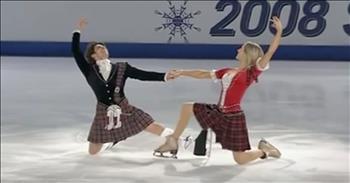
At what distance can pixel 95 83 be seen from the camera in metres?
1.58

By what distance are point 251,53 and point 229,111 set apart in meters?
0.29

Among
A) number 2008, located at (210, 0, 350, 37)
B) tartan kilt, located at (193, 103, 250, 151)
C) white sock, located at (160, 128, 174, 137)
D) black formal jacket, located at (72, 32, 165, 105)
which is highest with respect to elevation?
number 2008, located at (210, 0, 350, 37)

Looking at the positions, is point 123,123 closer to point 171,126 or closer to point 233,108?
point 233,108

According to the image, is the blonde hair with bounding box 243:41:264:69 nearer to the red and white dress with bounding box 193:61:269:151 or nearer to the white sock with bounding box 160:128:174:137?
the red and white dress with bounding box 193:61:269:151

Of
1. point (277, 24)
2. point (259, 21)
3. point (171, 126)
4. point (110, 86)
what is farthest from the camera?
point (171, 126)

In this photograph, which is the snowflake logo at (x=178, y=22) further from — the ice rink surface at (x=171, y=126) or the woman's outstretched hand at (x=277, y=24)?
the ice rink surface at (x=171, y=126)

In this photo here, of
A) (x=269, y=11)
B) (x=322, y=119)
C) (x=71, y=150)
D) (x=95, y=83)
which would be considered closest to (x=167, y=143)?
(x=95, y=83)

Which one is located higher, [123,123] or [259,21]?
[259,21]

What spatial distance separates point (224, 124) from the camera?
5.36 feet

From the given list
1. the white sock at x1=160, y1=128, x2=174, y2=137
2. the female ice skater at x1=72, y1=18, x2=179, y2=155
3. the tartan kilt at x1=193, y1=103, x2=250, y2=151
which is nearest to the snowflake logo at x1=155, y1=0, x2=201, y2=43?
the female ice skater at x1=72, y1=18, x2=179, y2=155

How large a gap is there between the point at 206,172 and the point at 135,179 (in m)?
0.21

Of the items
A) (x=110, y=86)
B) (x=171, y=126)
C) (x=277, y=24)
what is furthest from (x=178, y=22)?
(x=171, y=126)

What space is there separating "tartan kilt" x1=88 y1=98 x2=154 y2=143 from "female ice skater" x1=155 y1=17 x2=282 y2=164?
0.08m

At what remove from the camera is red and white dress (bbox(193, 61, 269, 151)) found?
143cm
